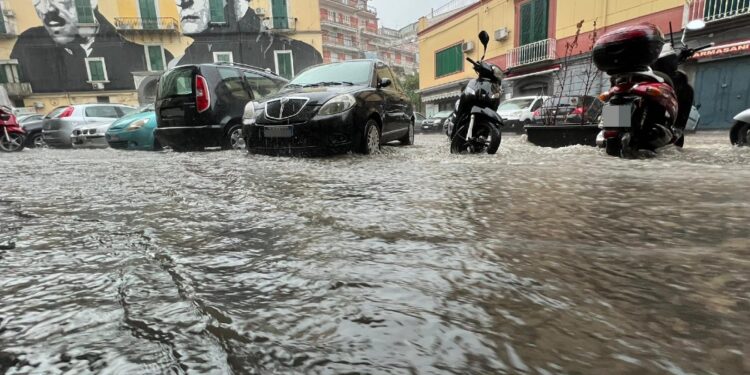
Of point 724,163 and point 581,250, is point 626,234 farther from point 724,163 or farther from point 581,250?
point 724,163

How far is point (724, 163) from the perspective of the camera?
3.67 metres

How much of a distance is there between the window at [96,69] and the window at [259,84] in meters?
24.9

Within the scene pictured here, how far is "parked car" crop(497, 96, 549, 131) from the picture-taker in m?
13.4

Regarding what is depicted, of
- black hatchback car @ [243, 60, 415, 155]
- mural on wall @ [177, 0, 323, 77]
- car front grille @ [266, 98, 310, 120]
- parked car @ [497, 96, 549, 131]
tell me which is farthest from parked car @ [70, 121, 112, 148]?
mural on wall @ [177, 0, 323, 77]

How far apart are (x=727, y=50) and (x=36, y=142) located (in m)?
20.6

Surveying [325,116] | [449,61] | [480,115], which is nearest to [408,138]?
[480,115]

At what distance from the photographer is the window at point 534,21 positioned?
1831cm

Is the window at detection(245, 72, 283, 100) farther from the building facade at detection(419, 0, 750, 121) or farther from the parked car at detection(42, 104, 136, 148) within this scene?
the parked car at detection(42, 104, 136, 148)

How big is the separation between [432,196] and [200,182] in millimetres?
1920

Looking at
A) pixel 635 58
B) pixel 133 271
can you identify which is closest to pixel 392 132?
pixel 635 58

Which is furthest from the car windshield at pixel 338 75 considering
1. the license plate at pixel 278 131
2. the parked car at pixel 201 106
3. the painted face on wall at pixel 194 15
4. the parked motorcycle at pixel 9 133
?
the painted face on wall at pixel 194 15

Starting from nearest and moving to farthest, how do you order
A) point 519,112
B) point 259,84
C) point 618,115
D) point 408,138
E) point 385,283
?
point 385,283 → point 618,115 → point 259,84 → point 408,138 → point 519,112

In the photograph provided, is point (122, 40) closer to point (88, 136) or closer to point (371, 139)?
point (88, 136)

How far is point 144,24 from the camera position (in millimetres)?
25406
